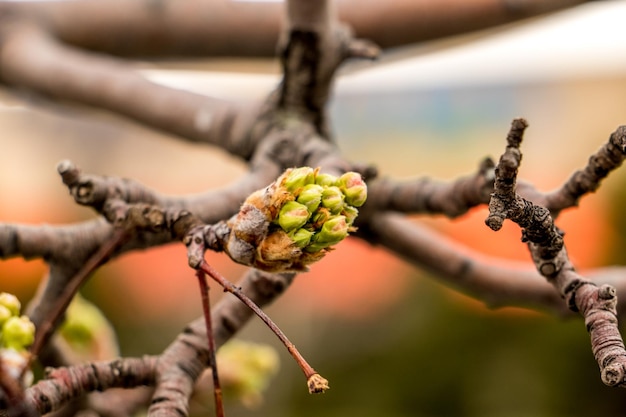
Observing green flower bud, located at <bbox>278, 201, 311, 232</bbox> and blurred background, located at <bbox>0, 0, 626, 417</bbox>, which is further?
blurred background, located at <bbox>0, 0, 626, 417</bbox>

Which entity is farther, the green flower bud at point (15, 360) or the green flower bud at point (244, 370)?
the green flower bud at point (244, 370)

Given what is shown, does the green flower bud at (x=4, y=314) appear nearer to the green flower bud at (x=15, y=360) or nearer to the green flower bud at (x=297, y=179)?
the green flower bud at (x=15, y=360)

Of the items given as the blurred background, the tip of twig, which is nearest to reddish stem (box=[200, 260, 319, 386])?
the tip of twig

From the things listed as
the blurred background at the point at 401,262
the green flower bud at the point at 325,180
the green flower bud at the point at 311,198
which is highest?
the blurred background at the point at 401,262

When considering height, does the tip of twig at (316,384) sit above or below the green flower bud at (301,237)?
below

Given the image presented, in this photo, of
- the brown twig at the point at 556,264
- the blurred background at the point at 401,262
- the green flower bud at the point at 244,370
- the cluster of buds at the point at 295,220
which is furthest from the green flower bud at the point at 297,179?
the blurred background at the point at 401,262

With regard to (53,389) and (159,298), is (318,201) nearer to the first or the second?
(53,389)

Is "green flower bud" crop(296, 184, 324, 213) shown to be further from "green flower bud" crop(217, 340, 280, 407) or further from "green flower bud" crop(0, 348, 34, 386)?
"green flower bud" crop(217, 340, 280, 407)

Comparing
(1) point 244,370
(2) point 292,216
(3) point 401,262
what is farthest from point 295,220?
(3) point 401,262
